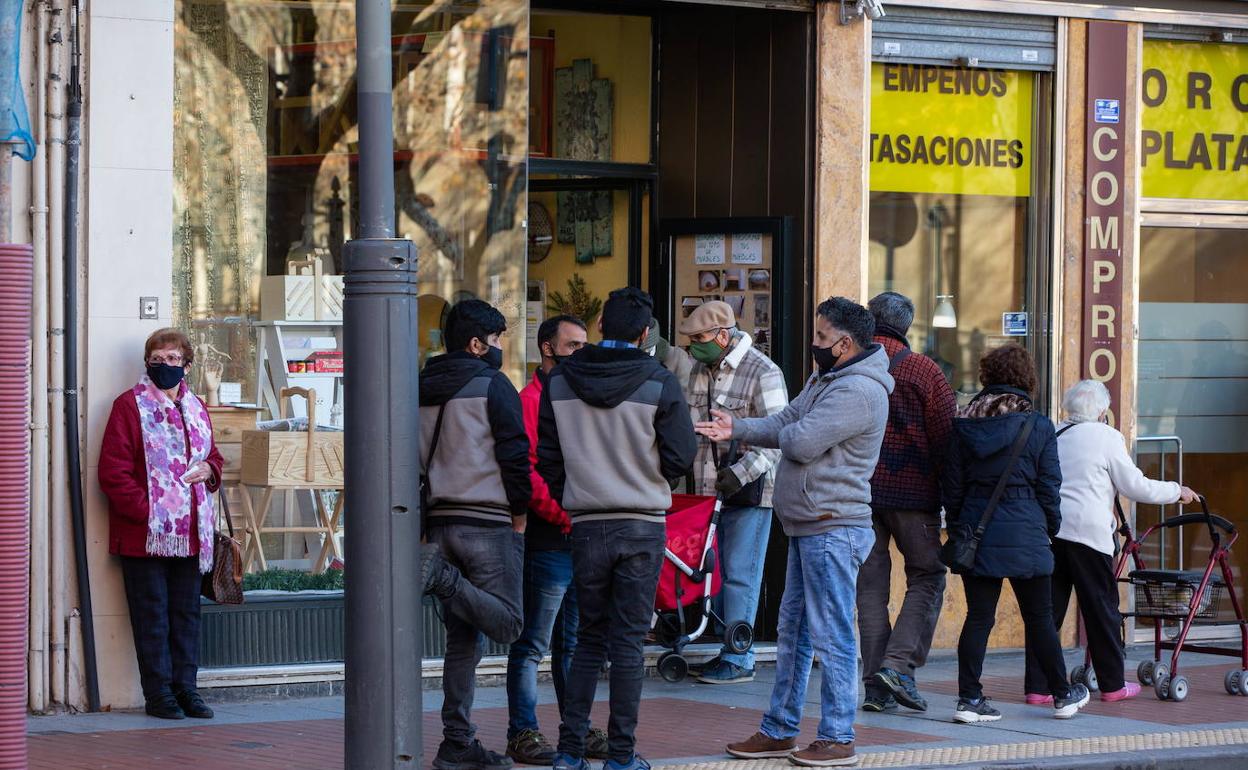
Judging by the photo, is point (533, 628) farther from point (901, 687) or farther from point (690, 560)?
point (901, 687)

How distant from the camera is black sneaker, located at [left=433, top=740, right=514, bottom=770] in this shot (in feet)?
25.1

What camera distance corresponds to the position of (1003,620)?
11.6 m

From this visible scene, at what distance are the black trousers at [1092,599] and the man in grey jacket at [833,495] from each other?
2173 millimetres

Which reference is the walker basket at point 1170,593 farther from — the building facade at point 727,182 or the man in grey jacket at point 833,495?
the man in grey jacket at point 833,495

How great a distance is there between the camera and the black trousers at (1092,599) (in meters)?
9.77

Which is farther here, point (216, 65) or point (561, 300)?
point (561, 300)

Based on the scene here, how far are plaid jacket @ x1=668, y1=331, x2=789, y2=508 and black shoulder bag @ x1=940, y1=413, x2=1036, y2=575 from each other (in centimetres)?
129

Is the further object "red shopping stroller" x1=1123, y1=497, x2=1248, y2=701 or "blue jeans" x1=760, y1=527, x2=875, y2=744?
"red shopping stroller" x1=1123, y1=497, x2=1248, y2=701

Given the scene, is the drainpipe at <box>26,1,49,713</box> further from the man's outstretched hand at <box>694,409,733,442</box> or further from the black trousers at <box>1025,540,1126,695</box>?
the black trousers at <box>1025,540,1126,695</box>

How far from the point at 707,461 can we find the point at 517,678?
262cm

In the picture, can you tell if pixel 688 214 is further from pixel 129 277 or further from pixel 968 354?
pixel 129 277

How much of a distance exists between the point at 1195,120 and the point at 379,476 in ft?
25.1

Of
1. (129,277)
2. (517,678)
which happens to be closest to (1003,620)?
(517,678)

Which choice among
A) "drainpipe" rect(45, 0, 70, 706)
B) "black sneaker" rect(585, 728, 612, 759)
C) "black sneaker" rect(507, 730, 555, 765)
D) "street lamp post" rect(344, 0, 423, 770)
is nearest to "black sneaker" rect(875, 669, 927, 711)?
"black sneaker" rect(585, 728, 612, 759)
